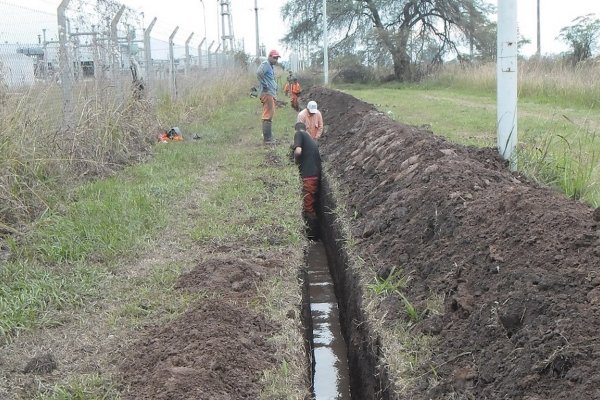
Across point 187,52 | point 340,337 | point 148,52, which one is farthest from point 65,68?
point 187,52

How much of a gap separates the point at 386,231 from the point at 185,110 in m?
11.4

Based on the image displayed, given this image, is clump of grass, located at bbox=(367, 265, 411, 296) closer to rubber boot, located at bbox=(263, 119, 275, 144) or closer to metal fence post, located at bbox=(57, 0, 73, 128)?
metal fence post, located at bbox=(57, 0, 73, 128)

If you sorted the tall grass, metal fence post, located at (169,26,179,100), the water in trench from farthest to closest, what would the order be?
1. metal fence post, located at (169,26,179,100)
2. the tall grass
3. the water in trench

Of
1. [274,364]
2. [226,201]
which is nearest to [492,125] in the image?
[226,201]

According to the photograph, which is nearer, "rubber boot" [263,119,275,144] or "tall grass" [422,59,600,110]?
"rubber boot" [263,119,275,144]

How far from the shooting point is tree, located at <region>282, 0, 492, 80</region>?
32.8 meters

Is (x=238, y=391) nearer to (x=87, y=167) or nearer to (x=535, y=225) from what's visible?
(x=535, y=225)

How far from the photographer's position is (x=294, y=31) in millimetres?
38281

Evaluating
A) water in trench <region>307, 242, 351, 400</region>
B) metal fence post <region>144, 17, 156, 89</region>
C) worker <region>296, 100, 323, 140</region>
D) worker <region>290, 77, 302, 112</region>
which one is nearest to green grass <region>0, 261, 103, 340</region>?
water in trench <region>307, 242, 351, 400</region>

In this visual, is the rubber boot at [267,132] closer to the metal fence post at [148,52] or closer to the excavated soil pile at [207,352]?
the metal fence post at [148,52]

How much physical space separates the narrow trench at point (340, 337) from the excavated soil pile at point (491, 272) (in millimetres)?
292

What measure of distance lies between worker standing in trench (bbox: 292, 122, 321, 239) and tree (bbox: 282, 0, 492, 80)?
25562 mm

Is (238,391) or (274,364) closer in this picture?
(238,391)

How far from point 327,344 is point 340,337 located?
0.64 ft
